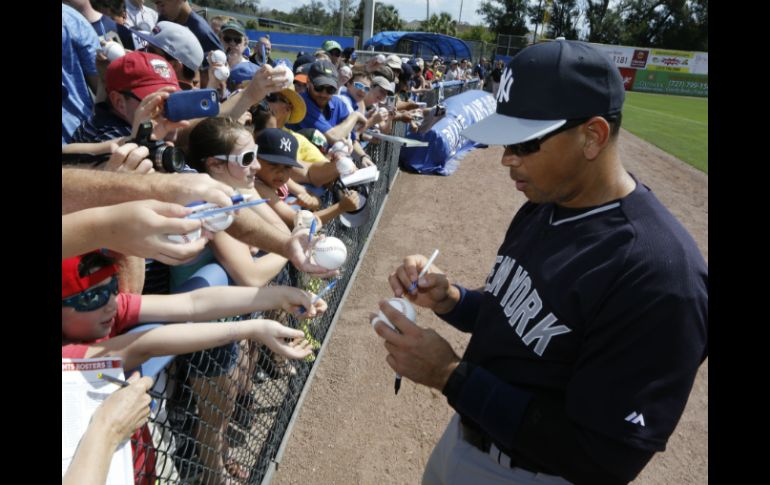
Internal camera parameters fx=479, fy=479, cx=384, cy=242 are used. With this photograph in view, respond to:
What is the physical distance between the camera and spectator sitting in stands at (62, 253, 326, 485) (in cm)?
167

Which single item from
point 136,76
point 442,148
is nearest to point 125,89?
point 136,76

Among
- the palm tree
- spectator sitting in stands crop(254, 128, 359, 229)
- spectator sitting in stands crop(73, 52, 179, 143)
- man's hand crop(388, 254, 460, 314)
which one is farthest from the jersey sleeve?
the palm tree

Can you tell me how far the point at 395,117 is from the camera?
8.69m

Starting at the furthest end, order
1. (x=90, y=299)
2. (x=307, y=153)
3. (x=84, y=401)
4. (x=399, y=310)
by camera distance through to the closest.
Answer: (x=307, y=153) → (x=399, y=310) → (x=90, y=299) → (x=84, y=401)

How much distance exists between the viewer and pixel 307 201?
12.7ft

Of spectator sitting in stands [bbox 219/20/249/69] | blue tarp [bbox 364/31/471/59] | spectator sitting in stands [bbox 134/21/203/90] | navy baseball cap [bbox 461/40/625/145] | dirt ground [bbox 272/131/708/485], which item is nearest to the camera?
navy baseball cap [bbox 461/40/625/145]

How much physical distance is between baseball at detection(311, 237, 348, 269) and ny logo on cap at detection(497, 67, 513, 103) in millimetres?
951

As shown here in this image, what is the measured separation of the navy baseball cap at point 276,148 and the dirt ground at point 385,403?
182cm

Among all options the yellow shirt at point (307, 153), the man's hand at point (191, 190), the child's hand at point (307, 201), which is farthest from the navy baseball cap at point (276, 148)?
the man's hand at point (191, 190)

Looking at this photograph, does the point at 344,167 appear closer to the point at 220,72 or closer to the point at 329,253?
the point at 220,72

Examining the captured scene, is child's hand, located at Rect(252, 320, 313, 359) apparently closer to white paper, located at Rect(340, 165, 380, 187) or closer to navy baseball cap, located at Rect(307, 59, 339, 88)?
white paper, located at Rect(340, 165, 380, 187)

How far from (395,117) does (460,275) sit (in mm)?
3927

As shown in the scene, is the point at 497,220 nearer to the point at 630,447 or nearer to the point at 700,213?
the point at 700,213

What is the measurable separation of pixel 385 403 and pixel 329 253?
6.67ft
